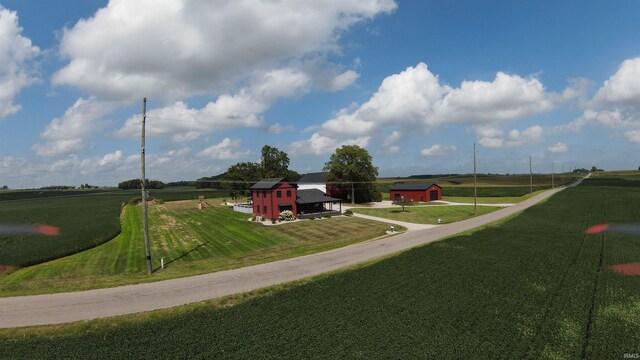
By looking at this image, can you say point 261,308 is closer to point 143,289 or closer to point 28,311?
point 143,289

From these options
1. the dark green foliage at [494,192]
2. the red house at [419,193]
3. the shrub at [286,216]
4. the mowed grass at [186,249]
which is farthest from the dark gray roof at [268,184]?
the dark green foliage at [494,192]

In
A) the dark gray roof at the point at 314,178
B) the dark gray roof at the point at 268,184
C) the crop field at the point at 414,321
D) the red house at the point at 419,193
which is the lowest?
the crop field at the point at 414,321

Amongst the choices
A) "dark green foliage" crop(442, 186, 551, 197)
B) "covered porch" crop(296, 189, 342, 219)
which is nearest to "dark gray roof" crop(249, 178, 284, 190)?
"covered porch" crop(296, 189, 342, 219)

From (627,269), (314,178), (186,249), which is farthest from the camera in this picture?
(314,178)

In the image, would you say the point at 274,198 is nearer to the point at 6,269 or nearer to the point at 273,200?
the point at 273,200

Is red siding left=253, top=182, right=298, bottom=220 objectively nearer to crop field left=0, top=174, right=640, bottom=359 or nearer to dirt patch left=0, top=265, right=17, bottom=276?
crop field left=0, top=174, right=640, bottom=359

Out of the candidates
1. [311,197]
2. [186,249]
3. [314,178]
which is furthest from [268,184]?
[314,178]

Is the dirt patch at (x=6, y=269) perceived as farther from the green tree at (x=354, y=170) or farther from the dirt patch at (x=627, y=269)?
the green tree at (x=354, y=170)
